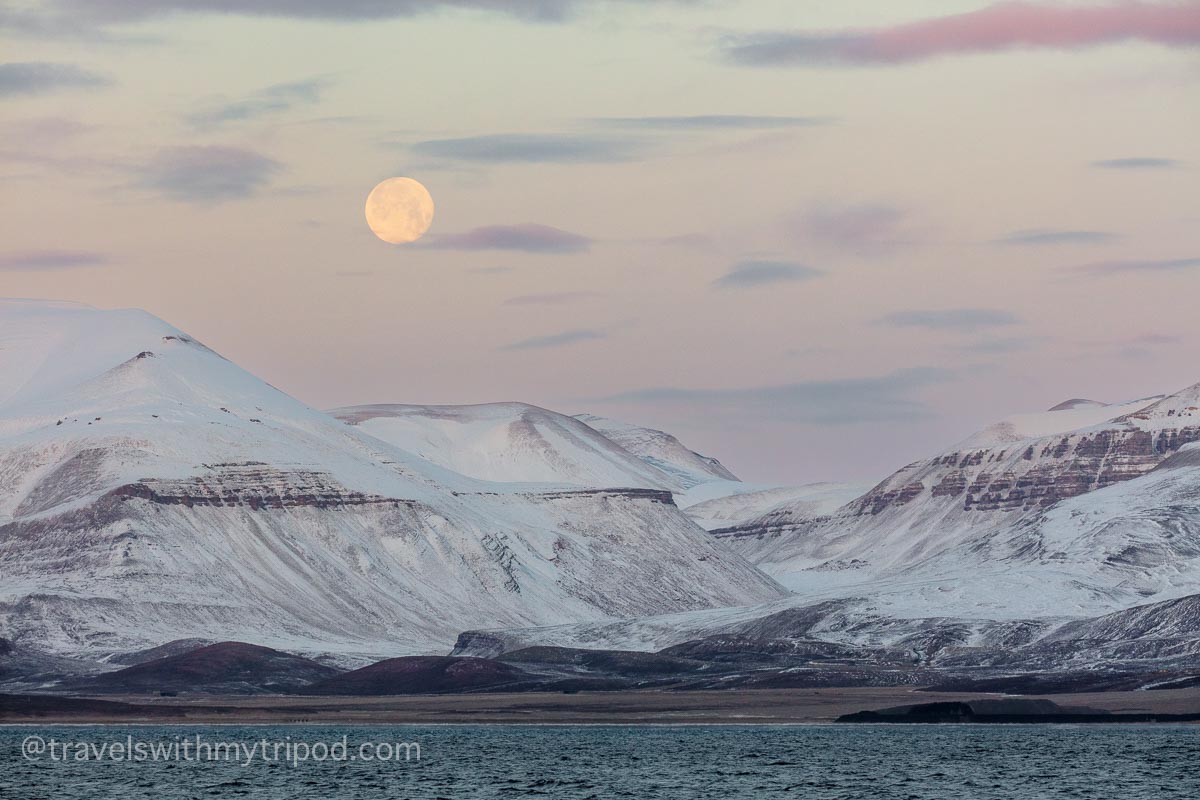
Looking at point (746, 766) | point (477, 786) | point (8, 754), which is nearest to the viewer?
point (477, 786)

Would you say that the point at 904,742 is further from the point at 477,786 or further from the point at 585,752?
the point at 477,786

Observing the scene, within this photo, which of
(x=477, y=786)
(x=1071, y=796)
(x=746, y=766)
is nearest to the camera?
(x=1071, y=796)

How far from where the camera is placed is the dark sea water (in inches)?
5167

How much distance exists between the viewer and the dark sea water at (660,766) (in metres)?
131

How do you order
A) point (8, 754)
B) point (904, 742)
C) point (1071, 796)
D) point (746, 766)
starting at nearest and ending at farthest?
point (1071, 796), point (746, 766), point (8, 754), point (904, 742)

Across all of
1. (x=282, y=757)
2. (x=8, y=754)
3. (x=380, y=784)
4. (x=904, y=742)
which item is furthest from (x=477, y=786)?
(x=904, y=742)

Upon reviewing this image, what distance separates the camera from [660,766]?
154m

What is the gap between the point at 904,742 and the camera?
180750 mm

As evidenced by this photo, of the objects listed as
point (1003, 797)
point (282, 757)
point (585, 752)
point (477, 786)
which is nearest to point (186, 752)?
point (282, 757)

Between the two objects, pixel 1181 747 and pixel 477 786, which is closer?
pixel 477 786

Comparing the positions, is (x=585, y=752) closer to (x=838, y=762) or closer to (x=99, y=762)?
(x=838, y=762)

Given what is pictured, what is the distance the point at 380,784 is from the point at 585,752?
34719mm

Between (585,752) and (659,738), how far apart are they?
18020 mm

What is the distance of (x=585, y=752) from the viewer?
170 metres
